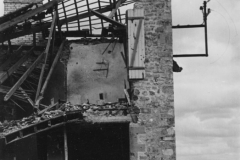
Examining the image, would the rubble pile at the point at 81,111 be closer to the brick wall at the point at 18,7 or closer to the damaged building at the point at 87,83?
the damaged building at the point at 87,83

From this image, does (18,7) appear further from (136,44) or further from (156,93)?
(156,93)

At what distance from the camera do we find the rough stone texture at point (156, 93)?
11227 mm

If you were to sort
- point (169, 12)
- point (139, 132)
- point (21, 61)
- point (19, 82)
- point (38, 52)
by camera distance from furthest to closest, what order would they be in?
point (38, 52), point (21, 61), point (19, 82), point (169, 12), point (139, 132)

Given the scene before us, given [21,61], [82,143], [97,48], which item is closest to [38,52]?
[21,61]

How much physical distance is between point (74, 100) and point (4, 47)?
10.9 feet

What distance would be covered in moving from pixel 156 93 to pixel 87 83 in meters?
4.46

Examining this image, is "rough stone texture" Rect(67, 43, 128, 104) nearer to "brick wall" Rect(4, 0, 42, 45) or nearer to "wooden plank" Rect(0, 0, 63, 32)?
"brick wall" Rect(4, 0, 42, 45)

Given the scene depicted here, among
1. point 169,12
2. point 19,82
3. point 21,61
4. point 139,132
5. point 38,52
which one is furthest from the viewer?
point 38,52

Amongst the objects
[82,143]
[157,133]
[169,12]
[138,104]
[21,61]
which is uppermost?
[169,12]

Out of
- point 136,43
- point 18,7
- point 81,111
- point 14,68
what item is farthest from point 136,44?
point 18,7

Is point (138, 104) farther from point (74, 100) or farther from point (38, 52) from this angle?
point (38, 52)

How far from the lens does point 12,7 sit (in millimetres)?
16375

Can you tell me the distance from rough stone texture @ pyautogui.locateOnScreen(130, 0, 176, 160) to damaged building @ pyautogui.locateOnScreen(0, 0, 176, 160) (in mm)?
27

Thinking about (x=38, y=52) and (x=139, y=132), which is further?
(x=38, y=52)
